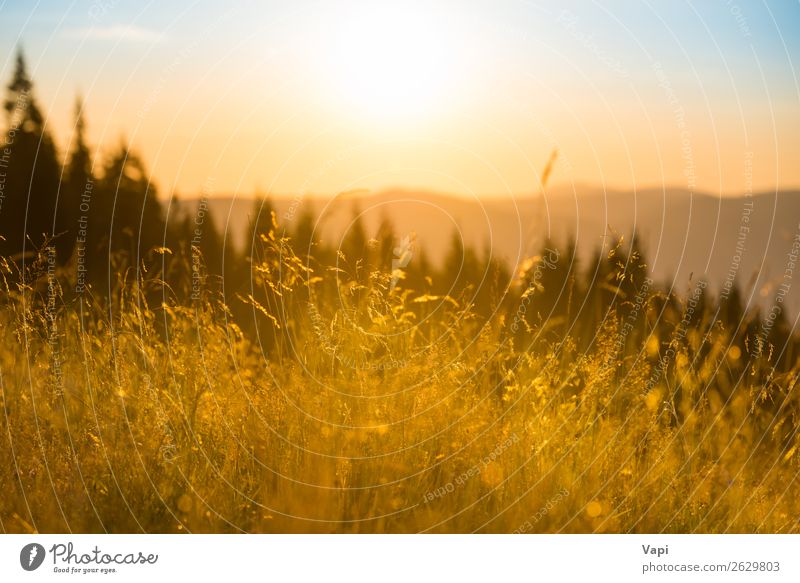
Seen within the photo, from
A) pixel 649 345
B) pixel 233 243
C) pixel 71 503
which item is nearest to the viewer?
pixel 71 503

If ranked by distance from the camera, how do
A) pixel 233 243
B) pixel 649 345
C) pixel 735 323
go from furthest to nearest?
pixel 233 243, pixel 735 323, pixel 649 345

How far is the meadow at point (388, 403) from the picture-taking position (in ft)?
11.9

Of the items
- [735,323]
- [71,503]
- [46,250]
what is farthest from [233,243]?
[735,323]

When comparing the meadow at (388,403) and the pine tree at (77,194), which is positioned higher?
the pine tree at (77,194)

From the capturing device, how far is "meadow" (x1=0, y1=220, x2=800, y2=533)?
3.62m

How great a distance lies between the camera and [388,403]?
370 centimetres

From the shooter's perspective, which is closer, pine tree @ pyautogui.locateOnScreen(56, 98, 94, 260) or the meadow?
the meadow

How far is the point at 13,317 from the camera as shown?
429 centimetres

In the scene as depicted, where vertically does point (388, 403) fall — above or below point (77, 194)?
below

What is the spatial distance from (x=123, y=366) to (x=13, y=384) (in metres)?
0.55

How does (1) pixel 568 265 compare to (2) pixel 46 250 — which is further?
(1) pixel 568 265

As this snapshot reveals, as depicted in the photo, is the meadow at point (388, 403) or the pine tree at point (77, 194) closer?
the meadow at point (388, 403)
